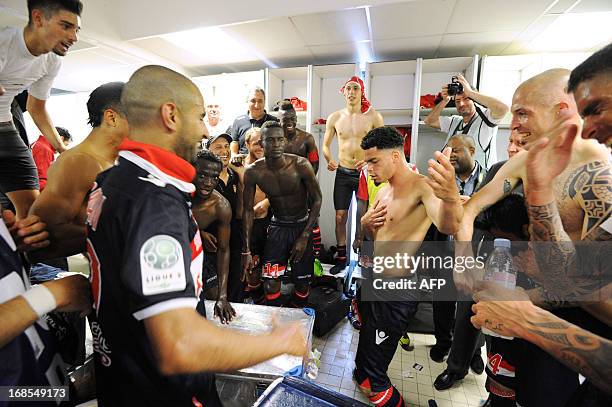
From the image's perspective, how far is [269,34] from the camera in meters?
3.64

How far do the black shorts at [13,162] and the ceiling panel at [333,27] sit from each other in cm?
275

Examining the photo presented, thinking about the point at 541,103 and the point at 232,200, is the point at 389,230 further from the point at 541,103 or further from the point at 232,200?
the point at 232,200

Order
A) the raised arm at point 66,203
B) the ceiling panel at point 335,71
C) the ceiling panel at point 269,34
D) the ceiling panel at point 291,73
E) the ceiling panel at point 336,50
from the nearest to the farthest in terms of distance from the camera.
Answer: the raised arm at point 66,203, the ceiling panel at point 269,34, the ceiling panel at point 336,50, the ceiling panel at point 335,71, the ceiling panel at point 291,73

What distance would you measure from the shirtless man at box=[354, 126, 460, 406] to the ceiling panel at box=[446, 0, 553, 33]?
79.2 inches

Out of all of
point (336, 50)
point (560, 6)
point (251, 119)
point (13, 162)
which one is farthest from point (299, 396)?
point (336, 50)

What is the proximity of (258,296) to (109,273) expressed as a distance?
2.54 m

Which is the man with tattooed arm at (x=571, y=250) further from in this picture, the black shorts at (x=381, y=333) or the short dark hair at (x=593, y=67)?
the black shorts at (x=381, y=333)

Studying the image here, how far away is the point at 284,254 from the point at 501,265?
1.78 metres

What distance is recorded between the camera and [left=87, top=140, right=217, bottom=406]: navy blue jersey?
0.66 meters

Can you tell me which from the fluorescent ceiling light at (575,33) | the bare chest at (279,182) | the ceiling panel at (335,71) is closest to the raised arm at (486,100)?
the fluorescent ceiling light at (575,33)

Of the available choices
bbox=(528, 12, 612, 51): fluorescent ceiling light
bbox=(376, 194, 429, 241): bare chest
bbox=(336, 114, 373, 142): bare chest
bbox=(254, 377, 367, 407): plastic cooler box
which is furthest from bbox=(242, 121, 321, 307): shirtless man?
bbox=(528, 12, 612, 51): fluorescent ceiling light

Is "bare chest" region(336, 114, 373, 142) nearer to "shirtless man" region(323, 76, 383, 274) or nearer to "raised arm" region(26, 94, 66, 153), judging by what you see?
"shirtless man" region(323, 76, 383, 274)

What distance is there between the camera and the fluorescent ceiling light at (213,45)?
367cm

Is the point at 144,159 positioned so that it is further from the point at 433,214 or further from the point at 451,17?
the point at 451,17
